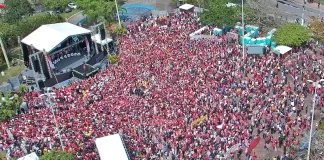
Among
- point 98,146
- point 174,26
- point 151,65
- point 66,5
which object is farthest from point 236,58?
point 66,5

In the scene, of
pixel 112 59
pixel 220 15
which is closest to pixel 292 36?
pixel 220 15

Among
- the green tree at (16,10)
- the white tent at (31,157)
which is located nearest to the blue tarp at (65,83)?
the white tent at (31,157)

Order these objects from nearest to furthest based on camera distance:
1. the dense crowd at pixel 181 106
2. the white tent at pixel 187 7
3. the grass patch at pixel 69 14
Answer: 1. the dense crowd at pixel 181 106
2. the white tent at pixel 187 7
3. the grass patch at pixel 69 14

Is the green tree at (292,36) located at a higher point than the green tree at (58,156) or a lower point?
higher

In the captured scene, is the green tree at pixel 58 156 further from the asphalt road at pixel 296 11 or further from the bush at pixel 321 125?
the asphalt road at pixel 296 11

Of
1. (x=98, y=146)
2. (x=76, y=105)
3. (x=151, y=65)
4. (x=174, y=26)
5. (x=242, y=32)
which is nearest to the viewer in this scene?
(x=98, y=146)

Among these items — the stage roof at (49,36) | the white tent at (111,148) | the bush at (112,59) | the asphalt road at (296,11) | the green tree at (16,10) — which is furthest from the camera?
the green tree at (16,10)

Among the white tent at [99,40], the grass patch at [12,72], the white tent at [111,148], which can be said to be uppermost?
the white tent at [99,40]

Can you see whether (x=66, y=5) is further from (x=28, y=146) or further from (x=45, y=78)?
(x=28, y=146)
